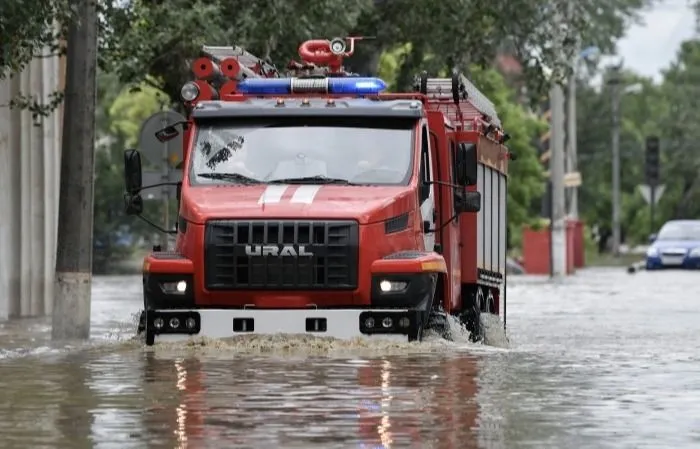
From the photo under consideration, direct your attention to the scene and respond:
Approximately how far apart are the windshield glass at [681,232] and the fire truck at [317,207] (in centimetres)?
4397

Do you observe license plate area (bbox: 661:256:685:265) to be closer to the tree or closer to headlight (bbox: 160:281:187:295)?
the tree

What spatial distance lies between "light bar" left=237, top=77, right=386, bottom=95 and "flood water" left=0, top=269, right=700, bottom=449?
272cm

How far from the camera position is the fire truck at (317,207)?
2008cm

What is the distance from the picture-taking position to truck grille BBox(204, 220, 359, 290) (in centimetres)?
2003

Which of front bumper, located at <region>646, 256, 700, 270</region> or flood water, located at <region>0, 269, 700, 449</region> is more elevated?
front bumper, located at <region>646, 256, 700, 270</region>

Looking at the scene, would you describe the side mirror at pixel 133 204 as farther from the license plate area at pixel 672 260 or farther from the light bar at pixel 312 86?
the license plate area at pixel 672 260

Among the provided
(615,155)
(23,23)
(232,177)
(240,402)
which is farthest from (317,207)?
(615,155)

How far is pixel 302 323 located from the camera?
19.9 metres

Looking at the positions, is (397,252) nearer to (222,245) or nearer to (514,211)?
(222,245)

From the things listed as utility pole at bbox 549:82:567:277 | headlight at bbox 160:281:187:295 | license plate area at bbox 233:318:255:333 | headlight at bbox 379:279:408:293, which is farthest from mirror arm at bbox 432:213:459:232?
utility pole at bbox 549:82:567:277

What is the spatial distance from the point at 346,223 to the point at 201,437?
7.09 m

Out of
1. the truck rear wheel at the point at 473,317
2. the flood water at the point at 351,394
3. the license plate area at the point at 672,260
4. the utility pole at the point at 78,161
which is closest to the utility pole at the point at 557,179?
the license plate area at the point at 672,260

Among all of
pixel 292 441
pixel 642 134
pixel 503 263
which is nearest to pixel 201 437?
pixel 292 441

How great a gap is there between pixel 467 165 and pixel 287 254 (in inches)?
96.3
